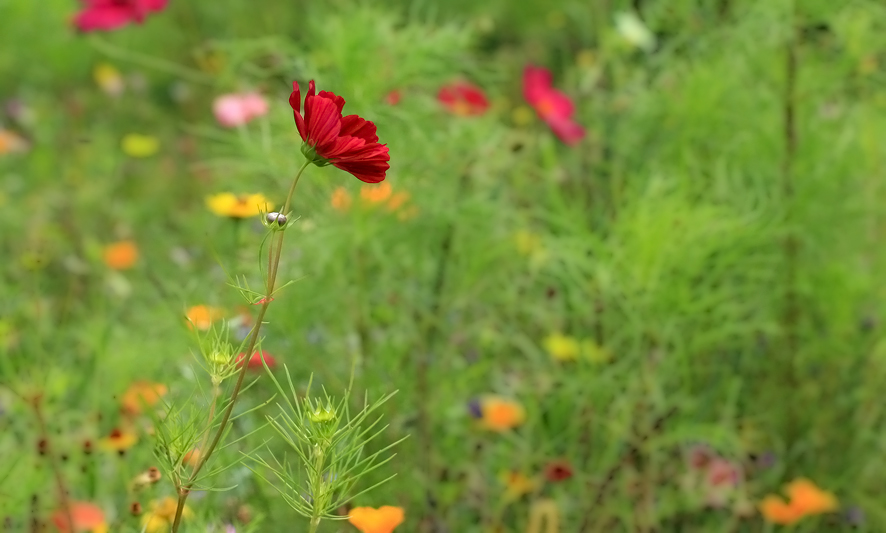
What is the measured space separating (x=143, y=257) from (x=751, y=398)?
116 centimetres

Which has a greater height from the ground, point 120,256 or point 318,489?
point 318,489

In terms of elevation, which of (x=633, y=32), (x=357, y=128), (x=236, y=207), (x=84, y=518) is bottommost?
(x=84, y=518)

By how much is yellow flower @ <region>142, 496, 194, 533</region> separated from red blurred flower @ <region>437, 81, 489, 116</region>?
0.69 m

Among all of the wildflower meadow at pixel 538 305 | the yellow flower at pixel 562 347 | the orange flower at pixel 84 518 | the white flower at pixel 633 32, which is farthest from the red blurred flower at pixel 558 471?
the white flower at pixel 633 32

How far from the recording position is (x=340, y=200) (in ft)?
3.05

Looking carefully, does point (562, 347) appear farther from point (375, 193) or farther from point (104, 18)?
point (104, 18)

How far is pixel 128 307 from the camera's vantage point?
5.35ft

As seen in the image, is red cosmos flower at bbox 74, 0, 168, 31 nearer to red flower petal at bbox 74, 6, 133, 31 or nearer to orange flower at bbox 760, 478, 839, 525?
red flower petal at bbox 74, 6, 133, 31

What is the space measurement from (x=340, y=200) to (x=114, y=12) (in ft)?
2.15

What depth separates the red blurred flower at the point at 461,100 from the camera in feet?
Result: 4.18

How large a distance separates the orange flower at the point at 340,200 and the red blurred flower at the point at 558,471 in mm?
385

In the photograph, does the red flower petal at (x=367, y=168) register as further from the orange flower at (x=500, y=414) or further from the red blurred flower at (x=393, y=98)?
the orange flower at (x=500, y=414)

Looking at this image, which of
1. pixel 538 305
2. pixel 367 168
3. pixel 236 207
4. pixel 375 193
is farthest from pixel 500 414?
pixel 367 168

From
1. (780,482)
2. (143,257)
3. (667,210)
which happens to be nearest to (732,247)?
(667,210)
